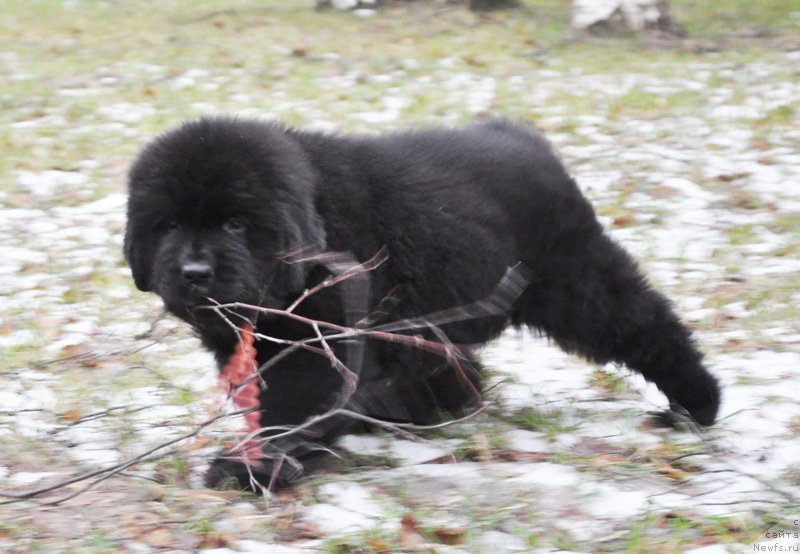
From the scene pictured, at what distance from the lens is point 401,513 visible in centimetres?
346

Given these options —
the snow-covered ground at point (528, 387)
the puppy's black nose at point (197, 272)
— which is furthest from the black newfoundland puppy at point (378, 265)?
the snow-covered ground at point (528, 387)

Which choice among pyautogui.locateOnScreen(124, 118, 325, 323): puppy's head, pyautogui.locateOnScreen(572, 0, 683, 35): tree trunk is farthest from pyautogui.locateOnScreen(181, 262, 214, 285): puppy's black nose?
pyautogui.locateOnScreen(572, 0, 683, 35): tree trunk

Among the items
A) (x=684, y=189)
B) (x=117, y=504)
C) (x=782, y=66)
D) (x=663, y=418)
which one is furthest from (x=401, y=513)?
(x=782, y=66)

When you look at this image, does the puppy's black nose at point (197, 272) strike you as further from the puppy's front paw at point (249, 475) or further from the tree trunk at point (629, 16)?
the tree trunk at point (629, 16)

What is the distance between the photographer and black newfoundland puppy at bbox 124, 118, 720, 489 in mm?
3756

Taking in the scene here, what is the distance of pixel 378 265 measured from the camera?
3.82 m

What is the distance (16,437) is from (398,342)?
149cm

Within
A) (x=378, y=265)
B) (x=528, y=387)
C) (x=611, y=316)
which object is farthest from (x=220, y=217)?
(x=528, y=387)

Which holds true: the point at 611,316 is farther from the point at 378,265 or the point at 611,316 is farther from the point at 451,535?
the point at 451,535

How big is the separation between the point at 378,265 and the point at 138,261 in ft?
2.91

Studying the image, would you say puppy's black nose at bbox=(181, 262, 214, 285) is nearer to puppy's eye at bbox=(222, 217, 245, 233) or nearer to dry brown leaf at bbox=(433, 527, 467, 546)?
puppy's eye at bbox=(222, 217, 245, 233)

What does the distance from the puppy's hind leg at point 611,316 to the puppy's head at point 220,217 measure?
1.08 metres

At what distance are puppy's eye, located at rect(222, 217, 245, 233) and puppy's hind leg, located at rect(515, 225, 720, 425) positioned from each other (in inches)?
49.9

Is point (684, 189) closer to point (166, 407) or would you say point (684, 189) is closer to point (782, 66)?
point (782, 66)
